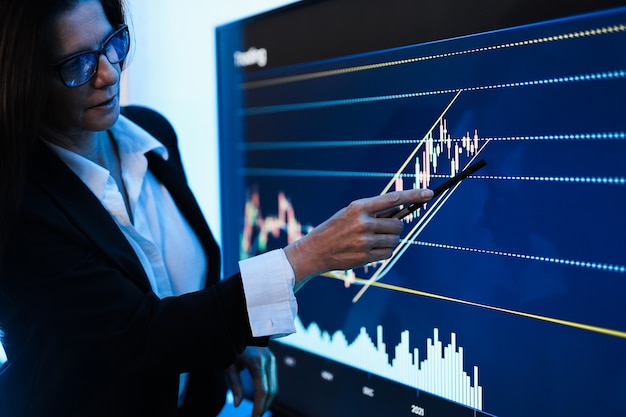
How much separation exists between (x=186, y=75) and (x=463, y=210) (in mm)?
1041

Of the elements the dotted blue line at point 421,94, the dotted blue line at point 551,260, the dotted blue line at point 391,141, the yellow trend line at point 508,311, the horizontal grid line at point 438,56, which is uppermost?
the horizontal grid line at point 438,56

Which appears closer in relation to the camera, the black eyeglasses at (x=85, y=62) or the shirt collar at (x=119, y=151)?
the black eyeglasses at (x=85, y=62)

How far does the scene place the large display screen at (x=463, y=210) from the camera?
36.3 inches

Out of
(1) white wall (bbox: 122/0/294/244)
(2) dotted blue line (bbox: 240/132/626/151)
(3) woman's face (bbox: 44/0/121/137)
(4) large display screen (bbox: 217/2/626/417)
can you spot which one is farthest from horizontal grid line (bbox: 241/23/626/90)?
(3) woman's face (bbox: 44/0/121/137)

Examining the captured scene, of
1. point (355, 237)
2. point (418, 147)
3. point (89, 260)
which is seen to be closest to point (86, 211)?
point (89, 260)

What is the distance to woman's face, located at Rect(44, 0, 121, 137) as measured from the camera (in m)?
1.03

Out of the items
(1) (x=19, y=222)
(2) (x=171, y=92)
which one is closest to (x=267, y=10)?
(2) (x=171, y=92)

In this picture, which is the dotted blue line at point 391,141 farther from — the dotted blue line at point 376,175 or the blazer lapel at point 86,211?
the blazer lapel at point 86,211

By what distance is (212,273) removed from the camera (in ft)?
4.72

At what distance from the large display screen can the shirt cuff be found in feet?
0.97

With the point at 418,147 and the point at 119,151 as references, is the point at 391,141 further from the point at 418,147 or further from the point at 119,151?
the point at 119,151

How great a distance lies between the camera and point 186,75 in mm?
1823

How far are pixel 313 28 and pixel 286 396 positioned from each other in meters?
0.87

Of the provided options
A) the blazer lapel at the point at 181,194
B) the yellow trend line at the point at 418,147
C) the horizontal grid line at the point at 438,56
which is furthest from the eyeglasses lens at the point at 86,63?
the yellow trend line at the point at 418,147
